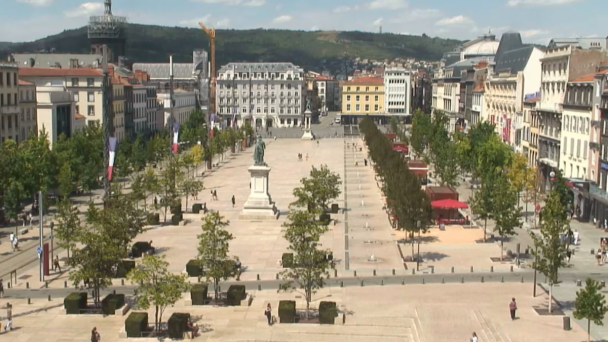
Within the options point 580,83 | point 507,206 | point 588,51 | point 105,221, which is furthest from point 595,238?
point 105,221

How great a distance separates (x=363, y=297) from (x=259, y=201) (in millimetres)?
28502

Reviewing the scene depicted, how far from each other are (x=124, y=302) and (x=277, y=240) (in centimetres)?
1955

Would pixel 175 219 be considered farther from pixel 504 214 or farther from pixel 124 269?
pixel 504 214

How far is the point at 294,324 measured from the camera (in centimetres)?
3612

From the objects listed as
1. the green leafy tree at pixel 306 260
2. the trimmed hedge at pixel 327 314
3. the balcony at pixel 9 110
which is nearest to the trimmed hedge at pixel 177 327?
the green leafy tree at pixel 306 260

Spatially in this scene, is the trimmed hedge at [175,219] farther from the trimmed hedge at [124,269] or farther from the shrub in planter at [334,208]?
the trimmed hedge at [124,269]

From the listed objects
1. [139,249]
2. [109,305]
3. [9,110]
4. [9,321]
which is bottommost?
[139,249]

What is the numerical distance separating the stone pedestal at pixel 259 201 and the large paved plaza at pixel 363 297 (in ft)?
3.62

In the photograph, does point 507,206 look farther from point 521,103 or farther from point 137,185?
point 521,103

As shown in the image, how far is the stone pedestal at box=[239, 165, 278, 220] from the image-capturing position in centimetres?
6775

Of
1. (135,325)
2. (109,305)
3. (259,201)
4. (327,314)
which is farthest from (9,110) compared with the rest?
(327,314)

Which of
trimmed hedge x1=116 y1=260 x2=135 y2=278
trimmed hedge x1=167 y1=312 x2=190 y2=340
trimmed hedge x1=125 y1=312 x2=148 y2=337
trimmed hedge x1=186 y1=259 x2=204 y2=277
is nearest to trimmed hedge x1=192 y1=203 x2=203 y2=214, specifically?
trimmed hedge x1=116 y1=260 x2=135 y2=278

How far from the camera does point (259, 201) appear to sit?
6831 cm

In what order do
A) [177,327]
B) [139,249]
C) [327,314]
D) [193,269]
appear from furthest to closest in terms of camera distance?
[139,249], [193,269], [327,314], [177,327]
